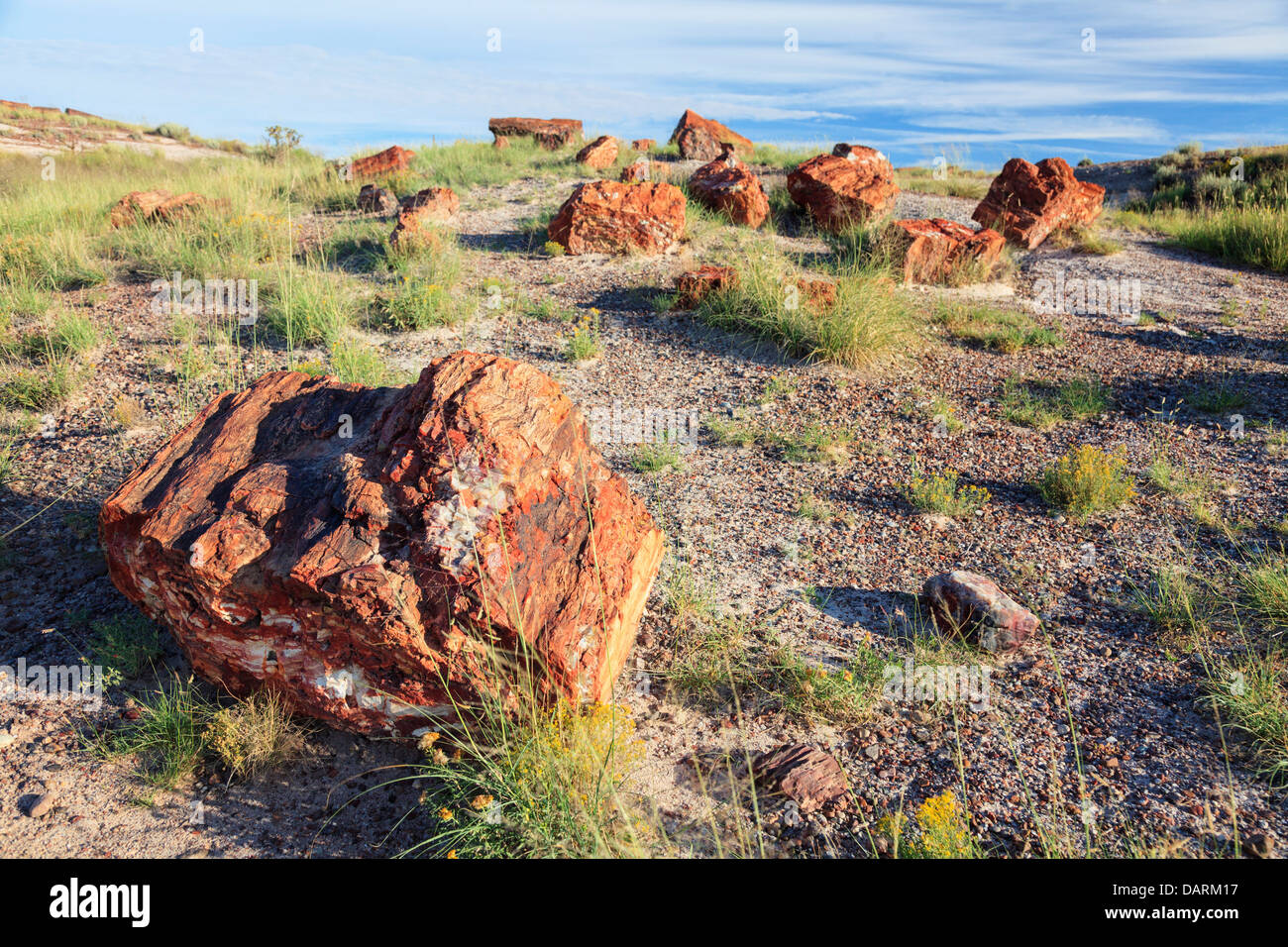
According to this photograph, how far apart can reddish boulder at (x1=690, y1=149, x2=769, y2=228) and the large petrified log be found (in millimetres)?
8151

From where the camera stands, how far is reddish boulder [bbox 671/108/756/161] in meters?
15.9

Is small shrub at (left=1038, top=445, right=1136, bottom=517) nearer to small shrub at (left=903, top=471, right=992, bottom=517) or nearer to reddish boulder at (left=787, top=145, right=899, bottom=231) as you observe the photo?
small shrub at (left=903, top=471, right=992, bottom=517)

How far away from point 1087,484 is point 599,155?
38.8ft

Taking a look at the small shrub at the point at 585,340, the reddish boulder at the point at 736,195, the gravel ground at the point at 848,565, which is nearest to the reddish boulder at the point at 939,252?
the gravel ground at the point at 848,565

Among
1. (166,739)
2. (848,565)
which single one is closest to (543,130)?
(848,565)

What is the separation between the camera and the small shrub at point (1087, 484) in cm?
456

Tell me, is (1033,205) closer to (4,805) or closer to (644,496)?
(644,496)

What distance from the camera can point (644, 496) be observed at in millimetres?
4773

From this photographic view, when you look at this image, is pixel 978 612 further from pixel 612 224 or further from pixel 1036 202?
pixel 1036 202

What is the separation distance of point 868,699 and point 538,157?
13961 millimetres

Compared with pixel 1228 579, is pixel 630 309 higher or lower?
higher

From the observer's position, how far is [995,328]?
729 cm

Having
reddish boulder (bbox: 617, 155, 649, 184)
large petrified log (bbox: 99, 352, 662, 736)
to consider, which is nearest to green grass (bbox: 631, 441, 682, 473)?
large petrified log (bbox: 99, 352, 662, 736)
